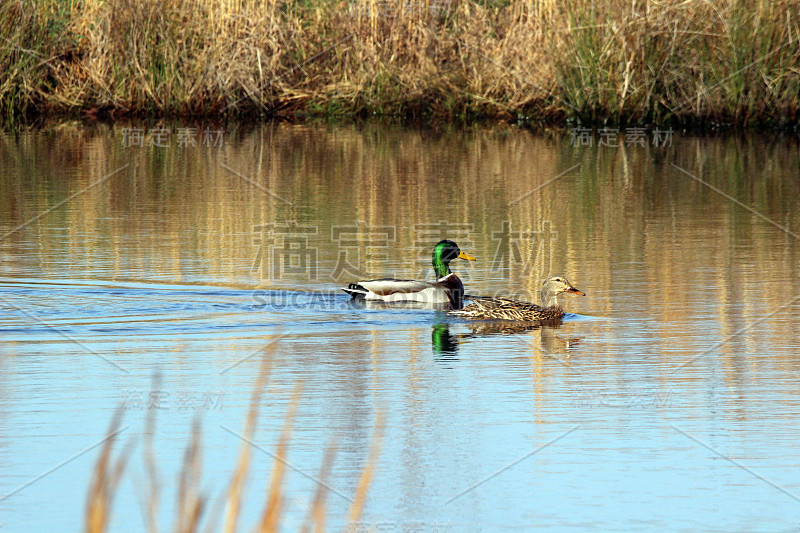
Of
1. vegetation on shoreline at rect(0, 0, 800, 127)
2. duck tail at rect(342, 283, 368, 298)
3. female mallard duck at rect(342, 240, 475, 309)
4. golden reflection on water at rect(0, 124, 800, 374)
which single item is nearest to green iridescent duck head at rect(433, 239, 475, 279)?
female mallard duck at rect(342, 240, 475, 309)

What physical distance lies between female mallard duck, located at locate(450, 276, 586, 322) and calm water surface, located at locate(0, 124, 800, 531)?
14cm

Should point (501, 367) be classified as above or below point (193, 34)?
below

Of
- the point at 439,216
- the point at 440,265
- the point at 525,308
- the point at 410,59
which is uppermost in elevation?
the point at 410,59

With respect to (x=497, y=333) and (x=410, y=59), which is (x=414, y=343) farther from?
(x=410, y=59)

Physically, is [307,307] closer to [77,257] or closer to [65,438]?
[77,257]

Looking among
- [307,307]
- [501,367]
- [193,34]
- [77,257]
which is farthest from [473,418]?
[193,34]

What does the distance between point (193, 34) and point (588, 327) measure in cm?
1643

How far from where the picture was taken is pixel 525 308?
10164 mm

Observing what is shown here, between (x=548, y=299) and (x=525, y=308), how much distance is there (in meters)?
0.22

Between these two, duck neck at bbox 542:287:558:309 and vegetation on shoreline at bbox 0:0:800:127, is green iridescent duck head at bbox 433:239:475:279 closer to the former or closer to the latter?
duck neck at bbox 542:287:558:309

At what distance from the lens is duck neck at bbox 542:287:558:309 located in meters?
10.2

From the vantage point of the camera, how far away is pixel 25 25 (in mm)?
24781

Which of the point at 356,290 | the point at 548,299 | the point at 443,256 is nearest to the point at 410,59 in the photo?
the point at 443,256

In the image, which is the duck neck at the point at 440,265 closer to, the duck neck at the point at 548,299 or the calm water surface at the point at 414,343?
the calm water surface at the point at 414,343
